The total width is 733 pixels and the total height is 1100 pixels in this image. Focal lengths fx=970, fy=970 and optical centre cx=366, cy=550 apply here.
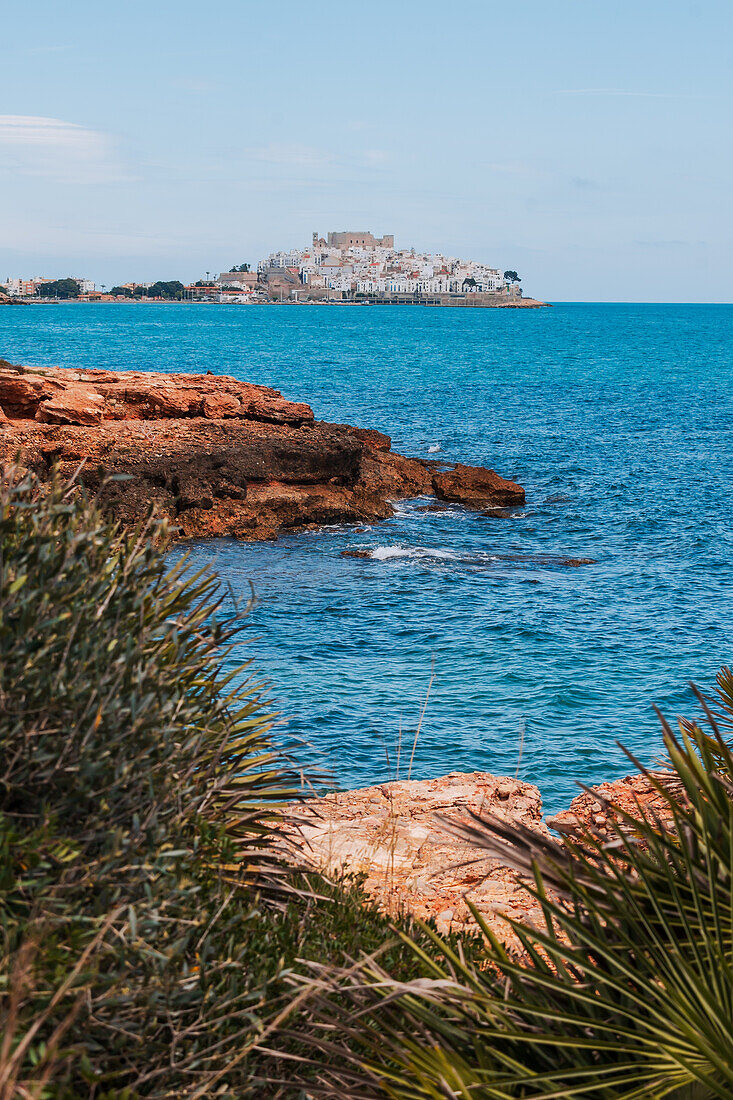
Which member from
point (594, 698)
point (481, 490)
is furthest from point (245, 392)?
point (594, 698)

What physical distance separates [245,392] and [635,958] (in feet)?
97.1

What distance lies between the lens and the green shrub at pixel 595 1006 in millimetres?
2889

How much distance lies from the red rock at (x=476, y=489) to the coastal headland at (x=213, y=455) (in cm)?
3

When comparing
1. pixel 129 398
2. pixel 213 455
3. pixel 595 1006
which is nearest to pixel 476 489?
pixel 213 455

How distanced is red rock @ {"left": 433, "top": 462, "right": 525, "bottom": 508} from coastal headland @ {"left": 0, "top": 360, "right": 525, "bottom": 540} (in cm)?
3

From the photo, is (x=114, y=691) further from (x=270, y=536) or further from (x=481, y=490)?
(x=481, y=490)

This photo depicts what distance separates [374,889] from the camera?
6.45m

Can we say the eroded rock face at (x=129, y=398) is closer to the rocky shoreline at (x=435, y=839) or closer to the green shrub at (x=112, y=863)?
the rocky shoreline at (x=435, y=839)

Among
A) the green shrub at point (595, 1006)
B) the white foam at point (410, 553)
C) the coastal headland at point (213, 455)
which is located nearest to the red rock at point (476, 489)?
the coastal headland at point (213, 455)

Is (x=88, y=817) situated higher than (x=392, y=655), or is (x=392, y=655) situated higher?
(x=88, y=817)

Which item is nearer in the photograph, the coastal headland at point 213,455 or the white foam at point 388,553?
the white foam at point 388,553

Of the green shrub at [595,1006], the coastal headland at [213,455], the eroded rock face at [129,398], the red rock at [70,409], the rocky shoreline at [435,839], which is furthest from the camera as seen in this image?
the eroded rock face at [129,398]

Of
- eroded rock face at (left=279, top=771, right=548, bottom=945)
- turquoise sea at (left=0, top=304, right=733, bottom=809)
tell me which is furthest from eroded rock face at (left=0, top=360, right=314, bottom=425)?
eroded rock face at (left=279, top=771, right=548, bottom=945)

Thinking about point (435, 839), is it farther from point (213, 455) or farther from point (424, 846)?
point (213, 455)
